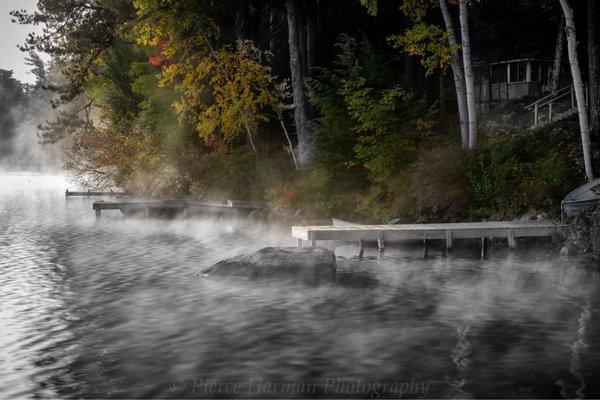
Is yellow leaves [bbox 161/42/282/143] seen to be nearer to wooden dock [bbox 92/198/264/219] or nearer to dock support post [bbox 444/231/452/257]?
wooden dock [bbox 92/198/264/219]

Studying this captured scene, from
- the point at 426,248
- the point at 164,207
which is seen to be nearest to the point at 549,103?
the point at 426,248

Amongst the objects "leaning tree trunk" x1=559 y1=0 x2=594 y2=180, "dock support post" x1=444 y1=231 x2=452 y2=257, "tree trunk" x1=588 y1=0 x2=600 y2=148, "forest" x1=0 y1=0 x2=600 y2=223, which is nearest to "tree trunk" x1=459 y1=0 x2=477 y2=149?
"forest" x1=0 y1=0 x2=600 y2=223

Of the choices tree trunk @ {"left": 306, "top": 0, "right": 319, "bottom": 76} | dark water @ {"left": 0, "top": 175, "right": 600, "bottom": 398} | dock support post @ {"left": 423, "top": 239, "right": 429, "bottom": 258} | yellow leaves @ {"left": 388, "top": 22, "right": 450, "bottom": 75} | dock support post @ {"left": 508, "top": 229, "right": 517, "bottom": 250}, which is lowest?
dark water @ {"left": 0, "top": 175, "right": 600, "bottom": 398}

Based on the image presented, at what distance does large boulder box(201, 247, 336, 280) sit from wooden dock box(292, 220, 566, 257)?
5.64 feet

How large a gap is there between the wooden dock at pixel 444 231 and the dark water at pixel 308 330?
2.81ft

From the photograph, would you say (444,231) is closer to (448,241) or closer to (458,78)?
(448,241)

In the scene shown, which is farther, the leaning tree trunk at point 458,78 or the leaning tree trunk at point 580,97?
the leaning tree trunk at point 458,78

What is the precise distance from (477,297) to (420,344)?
445cm

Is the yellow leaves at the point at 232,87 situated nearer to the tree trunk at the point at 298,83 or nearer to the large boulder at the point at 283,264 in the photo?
the tree trunk at the point at 298,83

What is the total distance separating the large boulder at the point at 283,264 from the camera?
18.9m

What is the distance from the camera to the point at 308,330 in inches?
560

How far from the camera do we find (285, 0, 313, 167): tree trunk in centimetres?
3206

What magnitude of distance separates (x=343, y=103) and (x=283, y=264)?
11.5m

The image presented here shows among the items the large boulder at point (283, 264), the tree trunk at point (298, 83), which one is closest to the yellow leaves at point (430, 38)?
the tree trunk at point (298, 83)
